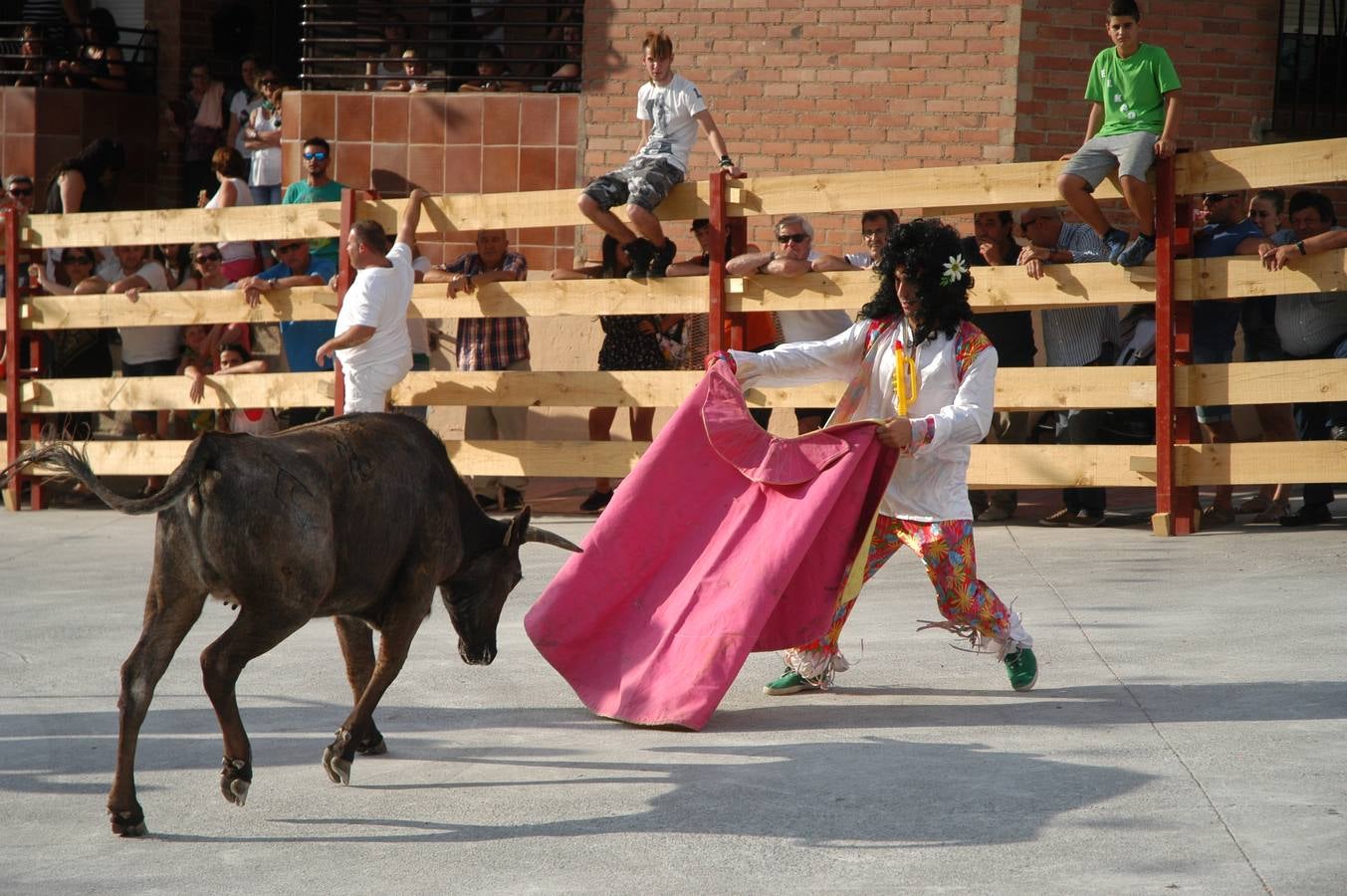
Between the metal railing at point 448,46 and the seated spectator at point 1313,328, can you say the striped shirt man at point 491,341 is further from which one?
the seated spectator at point 1313,328

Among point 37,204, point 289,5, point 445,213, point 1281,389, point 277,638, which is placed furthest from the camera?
point 289,5

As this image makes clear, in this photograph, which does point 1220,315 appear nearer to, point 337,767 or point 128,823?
point 337,767

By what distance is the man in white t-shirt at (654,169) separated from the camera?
32.4ft

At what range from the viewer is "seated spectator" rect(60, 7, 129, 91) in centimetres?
1614

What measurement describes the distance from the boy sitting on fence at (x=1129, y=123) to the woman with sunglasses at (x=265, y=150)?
738cm

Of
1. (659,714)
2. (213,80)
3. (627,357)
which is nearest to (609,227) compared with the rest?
(627,357)

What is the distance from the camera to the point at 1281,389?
894 centimetres

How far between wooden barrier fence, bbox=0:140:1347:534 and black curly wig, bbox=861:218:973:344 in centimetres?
351

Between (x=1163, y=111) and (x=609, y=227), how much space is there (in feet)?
10.7

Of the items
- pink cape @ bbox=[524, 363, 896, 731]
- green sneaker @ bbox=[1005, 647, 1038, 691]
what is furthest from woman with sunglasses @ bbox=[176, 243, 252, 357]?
green sneaker @ bbox=[1005, 647, 1038, 691]

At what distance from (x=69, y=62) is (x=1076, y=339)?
11.0 meters

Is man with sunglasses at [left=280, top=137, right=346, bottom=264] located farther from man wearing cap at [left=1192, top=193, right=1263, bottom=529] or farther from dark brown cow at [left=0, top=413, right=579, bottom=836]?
dark brown cow at [left=0, top=413, right=579, bottom=836]

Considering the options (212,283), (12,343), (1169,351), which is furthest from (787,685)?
(12,343)

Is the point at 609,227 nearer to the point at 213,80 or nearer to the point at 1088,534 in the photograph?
the point at 1088,534
